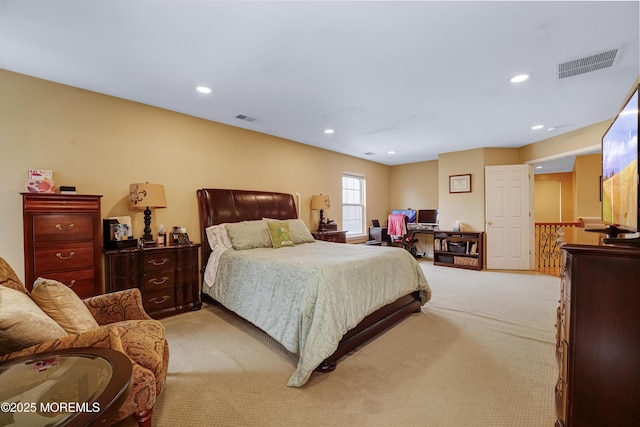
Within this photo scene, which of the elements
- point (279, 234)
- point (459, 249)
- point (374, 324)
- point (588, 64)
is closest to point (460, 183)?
point (459, 249)

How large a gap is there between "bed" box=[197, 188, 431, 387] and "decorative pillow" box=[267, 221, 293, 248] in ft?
0.07

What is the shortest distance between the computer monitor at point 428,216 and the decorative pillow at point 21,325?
695cm

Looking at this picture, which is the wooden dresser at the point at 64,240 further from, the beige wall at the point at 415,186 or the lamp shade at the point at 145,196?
the beige wall at the point at 415,186

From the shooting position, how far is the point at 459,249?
19.6 feet

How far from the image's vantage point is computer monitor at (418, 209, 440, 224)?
272 inches

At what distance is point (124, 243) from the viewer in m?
3.01

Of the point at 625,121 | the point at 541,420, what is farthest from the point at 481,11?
the point at 541,420

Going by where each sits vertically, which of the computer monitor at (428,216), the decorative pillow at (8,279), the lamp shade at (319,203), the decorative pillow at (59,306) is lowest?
the decorative pillow at (59,306)

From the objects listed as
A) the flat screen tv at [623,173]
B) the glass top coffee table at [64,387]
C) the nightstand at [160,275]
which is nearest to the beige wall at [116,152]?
the nightstand at [160,275]

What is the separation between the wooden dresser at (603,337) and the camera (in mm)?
1219

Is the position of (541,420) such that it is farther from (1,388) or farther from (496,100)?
(496,100)

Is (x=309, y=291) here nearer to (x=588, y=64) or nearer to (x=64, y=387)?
(x=64, y=387)

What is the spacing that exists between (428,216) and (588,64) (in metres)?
4.70

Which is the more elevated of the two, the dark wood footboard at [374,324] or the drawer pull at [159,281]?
the drawer pull at [159,281]
